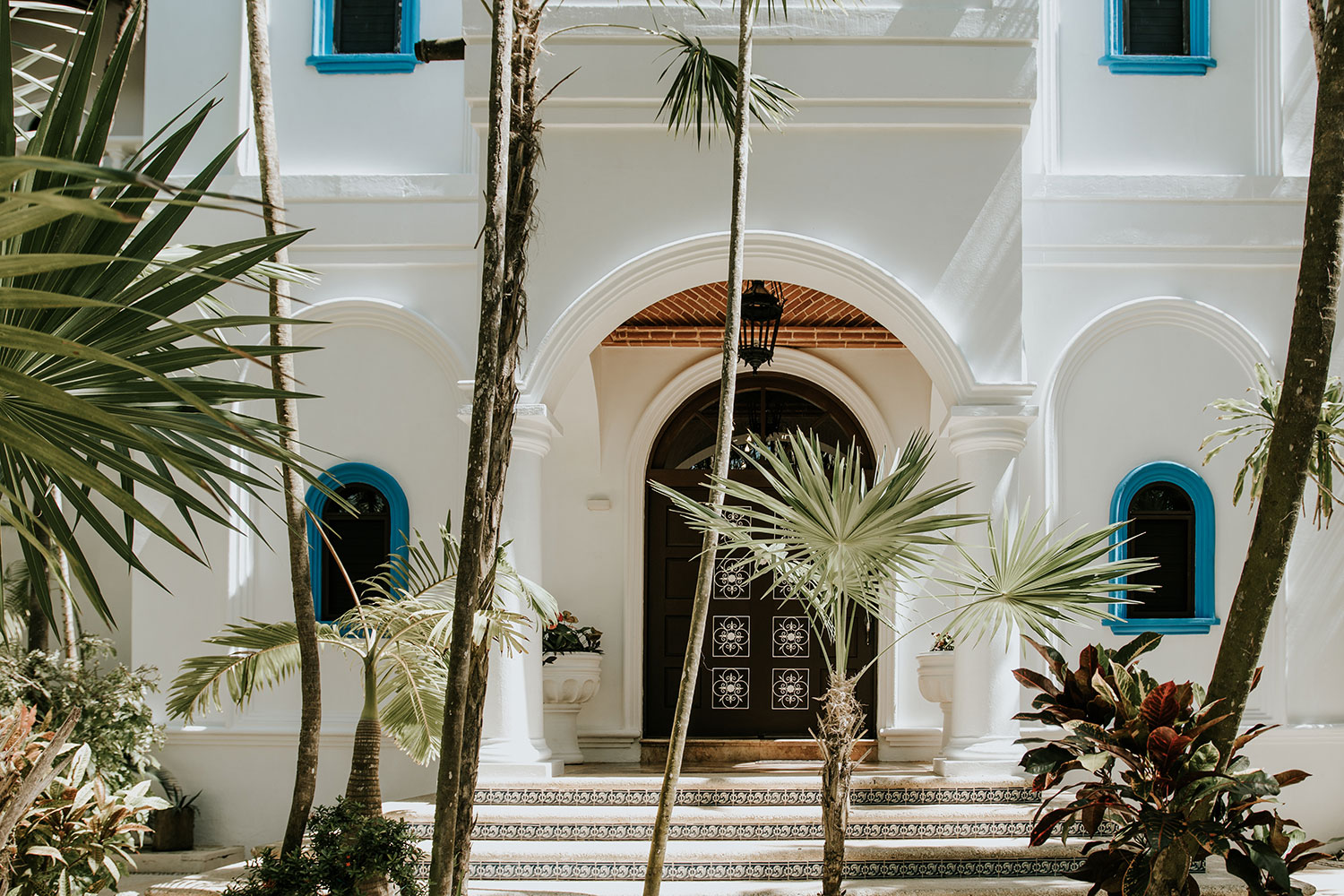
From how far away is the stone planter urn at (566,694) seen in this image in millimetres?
11539

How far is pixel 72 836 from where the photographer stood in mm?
6828

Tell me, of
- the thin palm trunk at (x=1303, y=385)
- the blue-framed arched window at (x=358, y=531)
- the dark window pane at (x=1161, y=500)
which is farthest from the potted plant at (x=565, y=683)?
the thin palm trunk at (x=1303, y=385)

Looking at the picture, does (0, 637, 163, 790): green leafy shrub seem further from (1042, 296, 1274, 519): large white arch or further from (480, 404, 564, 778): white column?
(1042, 296, 1274, 519): large white arch

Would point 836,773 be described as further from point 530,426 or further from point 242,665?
point 530,426

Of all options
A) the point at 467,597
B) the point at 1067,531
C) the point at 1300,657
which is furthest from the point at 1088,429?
the point at 467,597

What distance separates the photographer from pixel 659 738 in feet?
41.0

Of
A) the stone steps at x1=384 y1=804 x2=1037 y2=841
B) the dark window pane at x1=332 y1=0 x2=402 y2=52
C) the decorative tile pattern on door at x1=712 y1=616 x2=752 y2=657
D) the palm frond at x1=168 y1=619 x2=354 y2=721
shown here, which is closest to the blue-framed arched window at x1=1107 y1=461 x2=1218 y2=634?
the stone steps at x1=384 y1=804 x2=1037 y2=841

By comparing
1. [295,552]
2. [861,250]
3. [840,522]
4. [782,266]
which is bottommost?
[295,552]

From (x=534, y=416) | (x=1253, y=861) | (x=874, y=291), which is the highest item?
(x=874, y=291)

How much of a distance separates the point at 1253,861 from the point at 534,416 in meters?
5.58

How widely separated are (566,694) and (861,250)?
4.75 meters

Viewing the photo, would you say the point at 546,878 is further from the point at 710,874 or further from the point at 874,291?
the point at 874,291

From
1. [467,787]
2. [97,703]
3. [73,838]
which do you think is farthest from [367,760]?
[97,703]

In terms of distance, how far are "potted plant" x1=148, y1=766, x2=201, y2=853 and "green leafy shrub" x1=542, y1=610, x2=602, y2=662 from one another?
3093 millimetres
